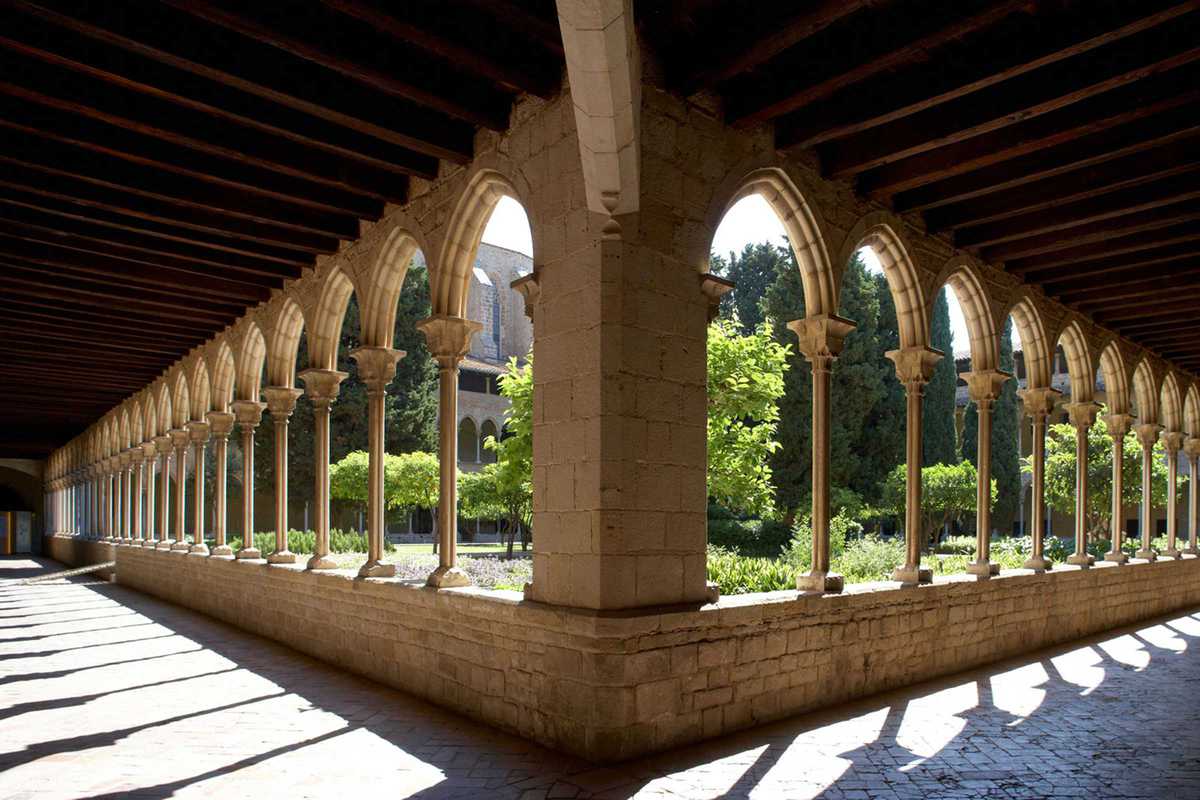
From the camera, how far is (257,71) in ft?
14.4

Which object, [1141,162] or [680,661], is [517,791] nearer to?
[680,661]

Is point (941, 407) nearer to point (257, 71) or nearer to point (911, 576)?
point (911, 576)

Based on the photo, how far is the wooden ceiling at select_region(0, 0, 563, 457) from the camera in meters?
4.02

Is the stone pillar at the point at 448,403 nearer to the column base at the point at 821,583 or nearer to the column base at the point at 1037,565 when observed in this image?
the column base at the point at 821,583

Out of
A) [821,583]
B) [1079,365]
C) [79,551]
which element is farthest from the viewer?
[79,551]

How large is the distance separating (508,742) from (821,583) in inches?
83.6

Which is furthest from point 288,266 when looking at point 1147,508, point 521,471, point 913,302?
point 1147,508

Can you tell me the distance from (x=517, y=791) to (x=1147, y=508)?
1070 centimetres

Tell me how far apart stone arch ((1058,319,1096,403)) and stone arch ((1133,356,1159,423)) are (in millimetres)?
2288

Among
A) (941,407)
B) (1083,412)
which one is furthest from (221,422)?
(941,407)

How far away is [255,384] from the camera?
9.88 m

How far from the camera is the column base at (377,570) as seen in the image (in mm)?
6371

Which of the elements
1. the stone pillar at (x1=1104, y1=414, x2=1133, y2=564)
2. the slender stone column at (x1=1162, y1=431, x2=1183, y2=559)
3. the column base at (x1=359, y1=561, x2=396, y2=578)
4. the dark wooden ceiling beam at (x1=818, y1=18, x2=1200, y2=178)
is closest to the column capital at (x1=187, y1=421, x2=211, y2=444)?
the column base at (x1=359, y1=561, x2=396, y2=578)

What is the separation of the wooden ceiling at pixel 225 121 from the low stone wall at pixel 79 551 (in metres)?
9.39
